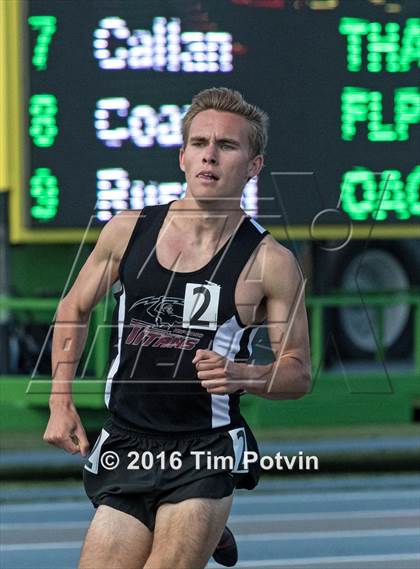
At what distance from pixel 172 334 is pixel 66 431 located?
17.7 inches

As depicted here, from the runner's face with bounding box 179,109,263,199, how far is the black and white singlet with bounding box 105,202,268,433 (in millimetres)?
203

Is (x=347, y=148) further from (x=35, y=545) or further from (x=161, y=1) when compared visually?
(x=35, y=545)

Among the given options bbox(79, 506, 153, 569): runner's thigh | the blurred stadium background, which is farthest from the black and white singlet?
the blurred stadium background

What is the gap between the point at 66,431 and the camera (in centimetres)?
552

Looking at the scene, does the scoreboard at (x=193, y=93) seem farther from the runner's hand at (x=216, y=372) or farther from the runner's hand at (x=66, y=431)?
the runner's hand at (x=216, y=372)

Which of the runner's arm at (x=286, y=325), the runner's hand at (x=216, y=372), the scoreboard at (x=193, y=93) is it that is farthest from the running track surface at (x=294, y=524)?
the runner's hand at (x=216, y=372)

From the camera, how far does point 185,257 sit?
5641mm

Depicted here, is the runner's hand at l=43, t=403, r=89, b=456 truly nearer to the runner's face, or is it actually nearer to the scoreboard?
the runner's face

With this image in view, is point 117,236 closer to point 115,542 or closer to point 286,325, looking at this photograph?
point 286,325

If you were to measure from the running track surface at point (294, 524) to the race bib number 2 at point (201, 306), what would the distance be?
4210 millimetres

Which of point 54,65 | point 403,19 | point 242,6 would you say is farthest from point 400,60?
point 54,65

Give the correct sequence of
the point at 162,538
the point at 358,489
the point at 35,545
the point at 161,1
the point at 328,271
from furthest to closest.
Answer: the point at 328,271 < the point at 358,489 < the point at 161,1 < the point at 35,545 < the point at 162,538

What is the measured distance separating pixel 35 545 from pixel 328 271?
285 inches

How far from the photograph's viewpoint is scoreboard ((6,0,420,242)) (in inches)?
469
